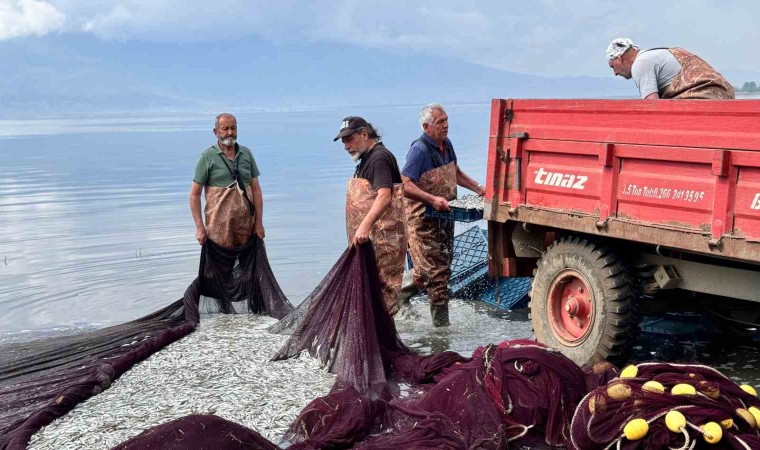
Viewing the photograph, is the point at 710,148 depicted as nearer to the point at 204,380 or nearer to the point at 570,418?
the point at 570,418

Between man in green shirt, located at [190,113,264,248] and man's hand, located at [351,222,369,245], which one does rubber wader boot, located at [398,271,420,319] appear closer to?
man in green shirt, located at [190,113,264,248]

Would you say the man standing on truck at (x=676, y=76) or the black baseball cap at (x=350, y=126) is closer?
the man standing on truck at (x=676, y=76)

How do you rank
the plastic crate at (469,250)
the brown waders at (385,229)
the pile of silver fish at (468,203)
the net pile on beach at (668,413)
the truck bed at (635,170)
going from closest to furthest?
the net pile on beach at (668,413)
the truck bed at (635,170)
the brown waders at (385,229)
the pile of silver fish at (468,203)
the plastic crate at (469,250)

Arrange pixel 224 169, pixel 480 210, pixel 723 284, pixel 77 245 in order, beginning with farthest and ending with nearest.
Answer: pixel 77 245 < pixel 224 169 < pixel 480 210 < pixel 723 284

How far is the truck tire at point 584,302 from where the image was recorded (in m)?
6.73

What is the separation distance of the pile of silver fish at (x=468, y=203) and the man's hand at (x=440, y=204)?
227 millimetres

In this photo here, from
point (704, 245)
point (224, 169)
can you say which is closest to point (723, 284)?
point (704, 245)

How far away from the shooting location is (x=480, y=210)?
8625 millimetres

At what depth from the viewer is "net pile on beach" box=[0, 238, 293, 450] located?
626 cm

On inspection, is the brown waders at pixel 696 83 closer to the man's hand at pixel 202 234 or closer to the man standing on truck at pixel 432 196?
the man standing on truck at pixel 432 196

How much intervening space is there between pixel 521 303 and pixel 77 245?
29.7 ft

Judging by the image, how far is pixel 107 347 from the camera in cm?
782

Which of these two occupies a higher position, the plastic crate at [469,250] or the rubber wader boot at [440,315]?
the plastic crate at [469,250]

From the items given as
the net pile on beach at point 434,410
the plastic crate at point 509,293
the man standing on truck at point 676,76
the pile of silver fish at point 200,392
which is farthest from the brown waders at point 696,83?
the pile of silver fish at point 200,392
